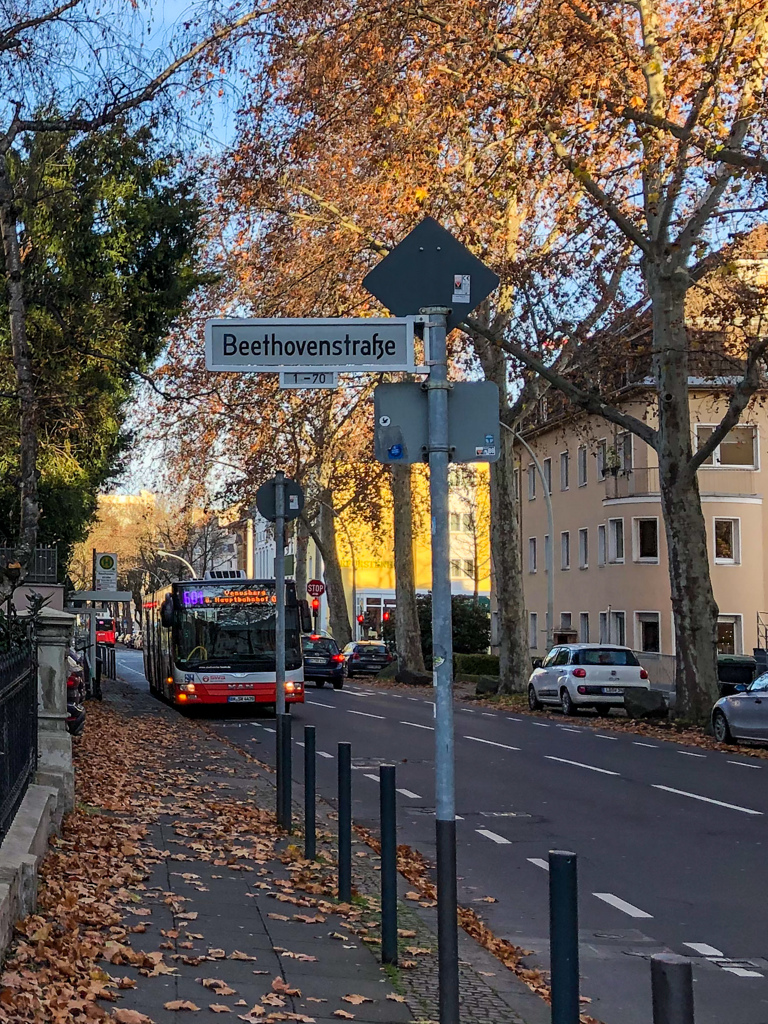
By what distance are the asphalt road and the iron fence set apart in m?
2.93

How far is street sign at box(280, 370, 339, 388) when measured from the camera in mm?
6145

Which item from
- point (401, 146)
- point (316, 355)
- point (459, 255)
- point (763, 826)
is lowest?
point (763, 826)

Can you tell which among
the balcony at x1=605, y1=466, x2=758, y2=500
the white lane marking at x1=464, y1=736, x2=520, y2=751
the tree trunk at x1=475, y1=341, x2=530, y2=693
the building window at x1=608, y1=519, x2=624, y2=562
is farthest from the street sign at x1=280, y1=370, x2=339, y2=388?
the building window at x1=608, y1=519, x2=624, y2=562

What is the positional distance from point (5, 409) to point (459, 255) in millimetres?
19927

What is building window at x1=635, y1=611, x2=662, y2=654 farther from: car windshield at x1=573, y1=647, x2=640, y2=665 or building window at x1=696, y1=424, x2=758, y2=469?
car windshield at x1=573, y1=647, x2=640, y2=665

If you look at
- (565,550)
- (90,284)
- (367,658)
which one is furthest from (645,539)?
(90,284)

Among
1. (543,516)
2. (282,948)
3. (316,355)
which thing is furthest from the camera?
(543,516)

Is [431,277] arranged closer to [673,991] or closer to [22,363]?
[673,991]

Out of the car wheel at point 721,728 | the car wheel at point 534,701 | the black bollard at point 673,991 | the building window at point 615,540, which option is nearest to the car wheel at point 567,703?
the car wheel at point 534,701

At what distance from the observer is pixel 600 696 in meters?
32.1

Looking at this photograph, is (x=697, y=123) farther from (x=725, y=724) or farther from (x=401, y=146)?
(x=725, y=724)

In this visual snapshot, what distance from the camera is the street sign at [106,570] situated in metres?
32.9

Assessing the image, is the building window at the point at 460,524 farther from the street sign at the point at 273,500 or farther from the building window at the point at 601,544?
the street sign at the point at 273,500

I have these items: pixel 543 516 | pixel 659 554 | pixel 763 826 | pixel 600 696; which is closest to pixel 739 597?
pixel 659 554
